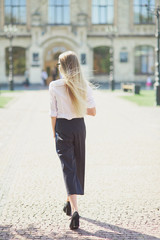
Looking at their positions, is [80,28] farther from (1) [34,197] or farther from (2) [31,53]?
(1) [34,197]

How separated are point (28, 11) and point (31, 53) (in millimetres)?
4357

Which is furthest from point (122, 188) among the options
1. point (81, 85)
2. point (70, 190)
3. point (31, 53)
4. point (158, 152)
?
point (31, 53)

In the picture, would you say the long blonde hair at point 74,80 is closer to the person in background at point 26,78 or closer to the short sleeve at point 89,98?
the short sleeve at point 89,98

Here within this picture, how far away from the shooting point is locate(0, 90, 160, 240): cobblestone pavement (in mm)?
4594

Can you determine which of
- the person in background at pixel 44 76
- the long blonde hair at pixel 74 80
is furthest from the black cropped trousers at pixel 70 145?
the person in background at pixel 44 76

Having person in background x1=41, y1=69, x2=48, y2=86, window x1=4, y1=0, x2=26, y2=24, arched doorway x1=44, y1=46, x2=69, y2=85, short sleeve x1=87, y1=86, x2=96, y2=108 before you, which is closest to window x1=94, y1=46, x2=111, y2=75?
arched doorway x1=44, y1=46, x2=69, y2=85

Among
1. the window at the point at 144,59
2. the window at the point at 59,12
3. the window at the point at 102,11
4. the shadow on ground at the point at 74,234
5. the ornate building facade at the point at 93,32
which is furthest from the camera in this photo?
the window at the point at 144,59

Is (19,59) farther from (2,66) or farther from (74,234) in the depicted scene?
(74,234)

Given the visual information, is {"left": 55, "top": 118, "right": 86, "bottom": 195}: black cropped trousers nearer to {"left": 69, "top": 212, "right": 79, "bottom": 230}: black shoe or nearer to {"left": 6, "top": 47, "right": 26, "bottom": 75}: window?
{"left": 69, "top": 212, "right": 79, "bottom": 230}: black shoe

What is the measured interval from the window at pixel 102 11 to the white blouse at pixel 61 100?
1563 inches

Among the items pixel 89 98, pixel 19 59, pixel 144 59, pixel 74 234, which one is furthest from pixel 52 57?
pixel 74 234

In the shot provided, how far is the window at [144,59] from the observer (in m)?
43.6

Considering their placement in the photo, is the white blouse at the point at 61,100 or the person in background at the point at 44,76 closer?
the white blouse at the point at 61,100

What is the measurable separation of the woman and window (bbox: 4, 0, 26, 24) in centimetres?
3993
